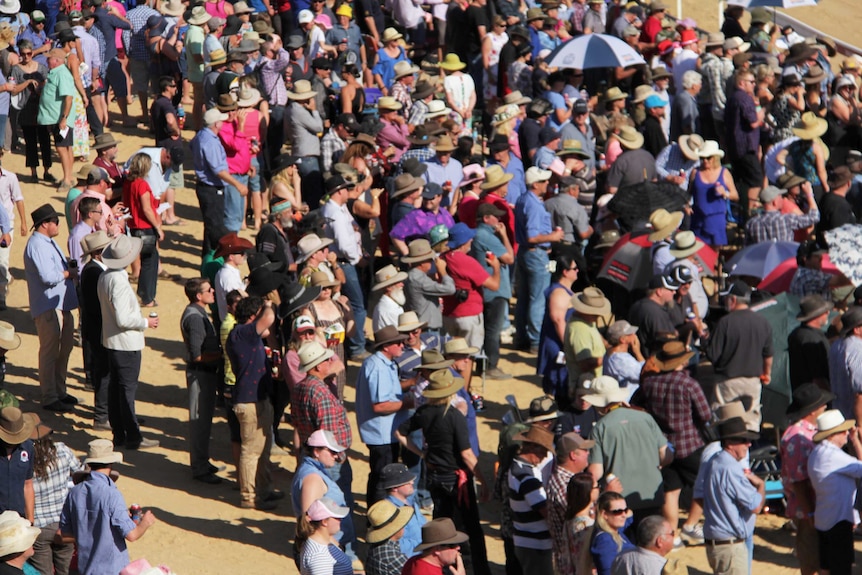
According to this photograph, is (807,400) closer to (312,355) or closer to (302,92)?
(312,355)

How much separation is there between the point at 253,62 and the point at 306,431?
28.1 ft

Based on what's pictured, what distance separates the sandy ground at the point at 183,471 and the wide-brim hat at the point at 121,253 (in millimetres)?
1553

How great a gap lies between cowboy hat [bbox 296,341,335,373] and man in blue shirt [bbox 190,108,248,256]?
4918mm

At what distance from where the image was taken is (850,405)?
10.1 m

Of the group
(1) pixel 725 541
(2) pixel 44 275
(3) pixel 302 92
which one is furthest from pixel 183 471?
(3) pixel 302 92

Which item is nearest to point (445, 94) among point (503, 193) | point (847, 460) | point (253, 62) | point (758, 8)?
point (253, 62)

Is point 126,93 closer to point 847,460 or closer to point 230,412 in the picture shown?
point 230,412

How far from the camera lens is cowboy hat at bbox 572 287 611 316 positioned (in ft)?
35.3

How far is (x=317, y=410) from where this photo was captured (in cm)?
930

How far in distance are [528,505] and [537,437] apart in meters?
0.44

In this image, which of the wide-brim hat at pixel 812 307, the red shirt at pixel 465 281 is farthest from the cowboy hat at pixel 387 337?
the wide-brim hat at pixel 812 307

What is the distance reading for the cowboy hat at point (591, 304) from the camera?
1075 centimetres

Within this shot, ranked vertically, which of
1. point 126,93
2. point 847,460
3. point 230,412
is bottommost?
point 126,93

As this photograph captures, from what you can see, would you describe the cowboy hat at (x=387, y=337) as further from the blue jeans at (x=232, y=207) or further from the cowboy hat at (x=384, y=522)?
the blue jeans at (x=232, y=207)
